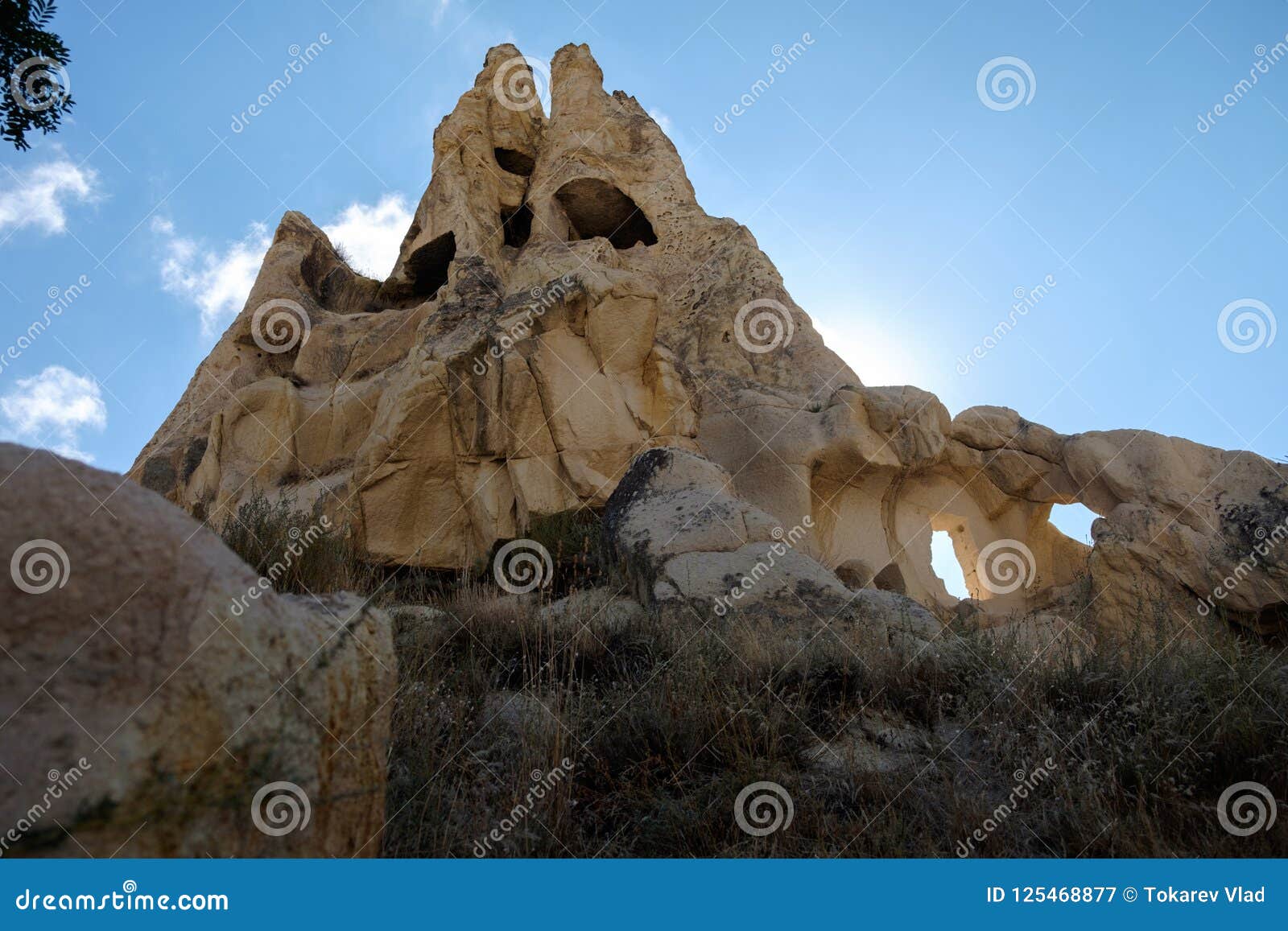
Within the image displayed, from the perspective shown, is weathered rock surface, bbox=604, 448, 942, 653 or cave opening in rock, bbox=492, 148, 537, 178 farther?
cave opening in rock, bbox=492, 148, 537, 178

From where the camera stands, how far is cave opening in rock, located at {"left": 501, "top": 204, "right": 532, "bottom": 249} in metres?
15.5

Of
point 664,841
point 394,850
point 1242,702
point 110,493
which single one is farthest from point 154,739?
point 1242,702

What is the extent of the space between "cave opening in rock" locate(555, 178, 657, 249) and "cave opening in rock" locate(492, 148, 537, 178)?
66.1 inches

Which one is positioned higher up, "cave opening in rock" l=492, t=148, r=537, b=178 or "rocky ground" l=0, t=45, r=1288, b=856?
"cave opening in rock" l=492, t=148, r=537, b=178

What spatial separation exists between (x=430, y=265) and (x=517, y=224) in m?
1.87

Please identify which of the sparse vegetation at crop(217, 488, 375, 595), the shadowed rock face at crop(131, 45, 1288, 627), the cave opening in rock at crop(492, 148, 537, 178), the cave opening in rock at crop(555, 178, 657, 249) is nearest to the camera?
the sparse vegetation at crop(217, 488, 375, 595)

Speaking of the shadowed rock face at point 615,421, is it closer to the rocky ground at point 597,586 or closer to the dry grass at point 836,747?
the rocky ground at point 597,586

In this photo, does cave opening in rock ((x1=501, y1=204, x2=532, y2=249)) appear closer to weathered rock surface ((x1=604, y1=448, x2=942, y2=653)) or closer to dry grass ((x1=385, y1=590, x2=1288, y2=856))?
weathered rock surface ((x1=604, y1=448, x2=942, y2=653))

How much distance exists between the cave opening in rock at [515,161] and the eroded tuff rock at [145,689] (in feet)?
52.2

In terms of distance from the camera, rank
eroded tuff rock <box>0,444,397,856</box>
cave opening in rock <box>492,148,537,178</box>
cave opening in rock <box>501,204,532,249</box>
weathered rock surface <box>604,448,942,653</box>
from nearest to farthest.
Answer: eroded tuff rock <box>0,444,397,856</box>
weathered rock surface <box>604,448,942,653</box>
cave opening in rock <box>501,204,532,249</box>
cave opening in rock <box>492,148,537,178</box>

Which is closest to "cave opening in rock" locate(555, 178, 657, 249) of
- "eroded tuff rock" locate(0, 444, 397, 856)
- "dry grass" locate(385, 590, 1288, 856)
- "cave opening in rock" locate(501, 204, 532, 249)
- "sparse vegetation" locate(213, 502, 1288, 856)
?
"cave opening in rock" locate(501, 204, 532, 249)

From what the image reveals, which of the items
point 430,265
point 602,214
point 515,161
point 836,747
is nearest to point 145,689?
point 836,747

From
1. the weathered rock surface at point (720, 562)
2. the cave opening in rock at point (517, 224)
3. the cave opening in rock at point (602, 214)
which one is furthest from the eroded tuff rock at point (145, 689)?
the cave opening in rock at point (517, 224)

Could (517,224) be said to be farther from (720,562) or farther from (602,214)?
(720,562)
